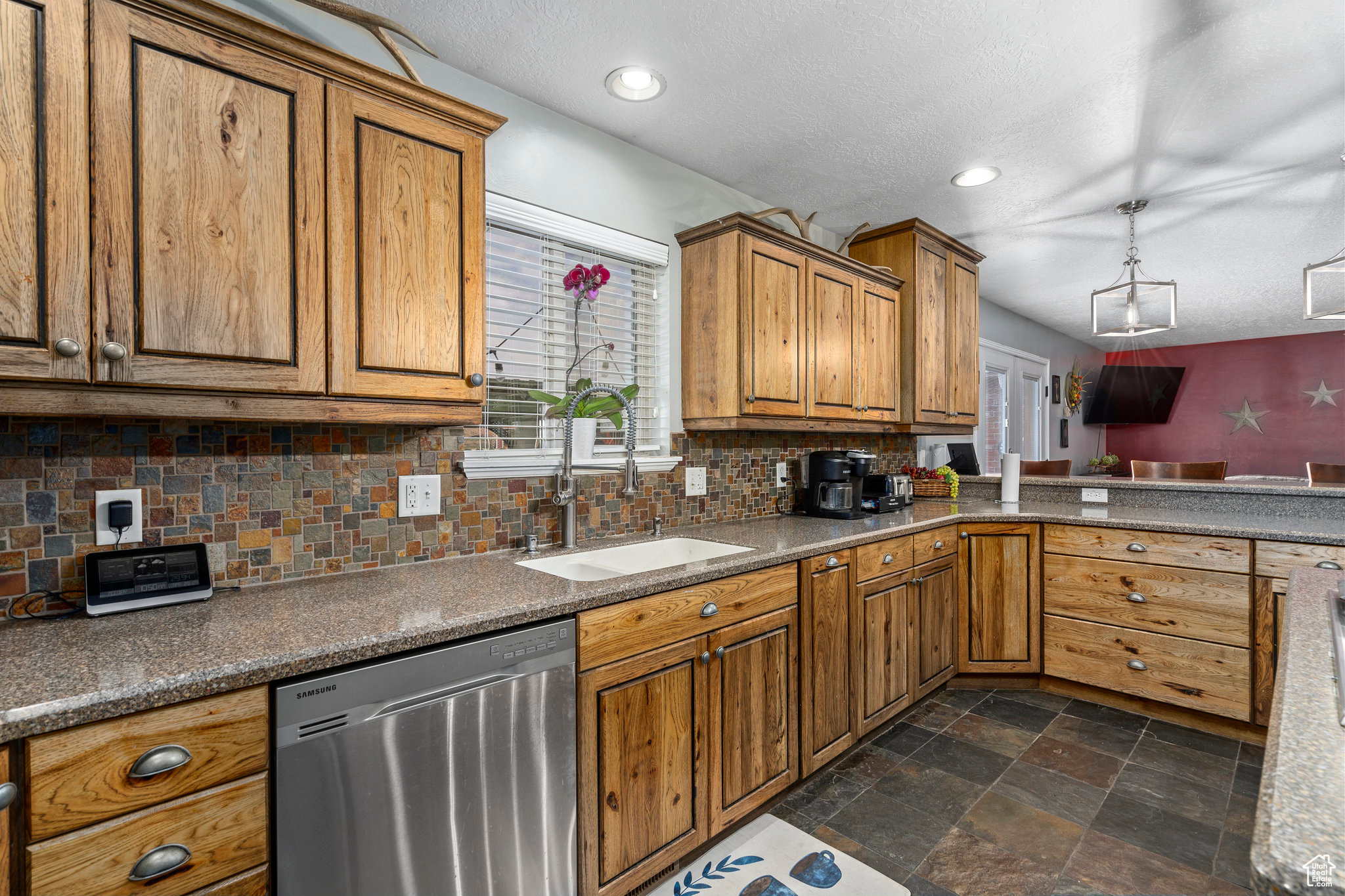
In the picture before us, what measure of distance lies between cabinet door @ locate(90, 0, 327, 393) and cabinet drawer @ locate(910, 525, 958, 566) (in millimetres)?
2334

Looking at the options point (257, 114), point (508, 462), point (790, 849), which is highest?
point (257, 114)

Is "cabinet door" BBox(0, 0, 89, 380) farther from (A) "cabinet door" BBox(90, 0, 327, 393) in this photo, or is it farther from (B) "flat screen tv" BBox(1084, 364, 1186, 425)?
(B) "flat screen tv" BBox(1084, 364, 1186, 425)

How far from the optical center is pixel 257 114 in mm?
1309

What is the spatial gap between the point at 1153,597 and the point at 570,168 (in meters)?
2.97

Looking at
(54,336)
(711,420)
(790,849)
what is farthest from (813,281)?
(54,336)

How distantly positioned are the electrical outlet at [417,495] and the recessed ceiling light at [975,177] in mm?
2565

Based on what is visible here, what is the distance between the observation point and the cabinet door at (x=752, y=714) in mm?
1789

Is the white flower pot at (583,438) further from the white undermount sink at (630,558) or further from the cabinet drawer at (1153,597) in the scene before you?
the cabinet drawer at (1153,597)

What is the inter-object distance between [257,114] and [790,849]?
2.33m

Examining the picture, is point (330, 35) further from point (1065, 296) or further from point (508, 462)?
point (1065, 296)

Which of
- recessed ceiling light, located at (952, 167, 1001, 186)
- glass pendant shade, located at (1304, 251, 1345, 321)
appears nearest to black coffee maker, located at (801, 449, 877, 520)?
recessed ceiling light, located at (952, 167, 1001, 186)

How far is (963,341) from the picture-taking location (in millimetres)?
3625

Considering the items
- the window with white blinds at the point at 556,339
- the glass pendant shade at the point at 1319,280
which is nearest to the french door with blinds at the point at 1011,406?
the glass pendant shade at the point at 1319,280

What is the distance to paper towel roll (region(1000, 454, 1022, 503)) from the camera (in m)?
3.48
